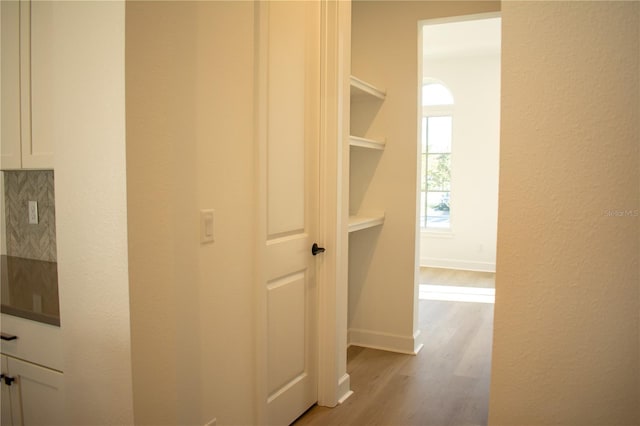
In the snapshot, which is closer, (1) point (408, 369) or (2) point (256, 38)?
→ (2) point (256, 38)

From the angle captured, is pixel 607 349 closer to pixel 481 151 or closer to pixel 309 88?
pixel 309 88

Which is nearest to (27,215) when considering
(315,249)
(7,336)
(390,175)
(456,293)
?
(7,336)

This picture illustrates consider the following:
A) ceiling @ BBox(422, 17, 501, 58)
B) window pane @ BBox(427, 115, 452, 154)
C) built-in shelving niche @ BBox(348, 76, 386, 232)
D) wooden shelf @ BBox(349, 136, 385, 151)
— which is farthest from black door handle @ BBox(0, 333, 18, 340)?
window pane @ BBox(427, 115, 452, 154)

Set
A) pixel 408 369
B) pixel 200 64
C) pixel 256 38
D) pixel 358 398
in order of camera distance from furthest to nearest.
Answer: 1. pixel 408 369
2. pixel 358 398
3. pixel 256 38
4. pixel 200 64

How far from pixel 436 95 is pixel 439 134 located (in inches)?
23.2

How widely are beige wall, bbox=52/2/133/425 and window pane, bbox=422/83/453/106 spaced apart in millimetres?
6176

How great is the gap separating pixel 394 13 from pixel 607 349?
A: 3118 millimetres

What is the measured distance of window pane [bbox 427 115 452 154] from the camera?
7096 mm

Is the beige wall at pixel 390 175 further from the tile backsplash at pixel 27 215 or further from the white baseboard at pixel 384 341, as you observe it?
the tile backsplash at pixel 27 215

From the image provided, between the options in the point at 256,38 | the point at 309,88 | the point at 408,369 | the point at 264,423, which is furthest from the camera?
the point at 408,369

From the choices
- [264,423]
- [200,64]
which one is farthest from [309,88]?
[264,423]

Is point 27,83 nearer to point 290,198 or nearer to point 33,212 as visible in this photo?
point 33,212

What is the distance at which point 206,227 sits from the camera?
1.78m

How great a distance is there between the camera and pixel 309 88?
2.58 m
